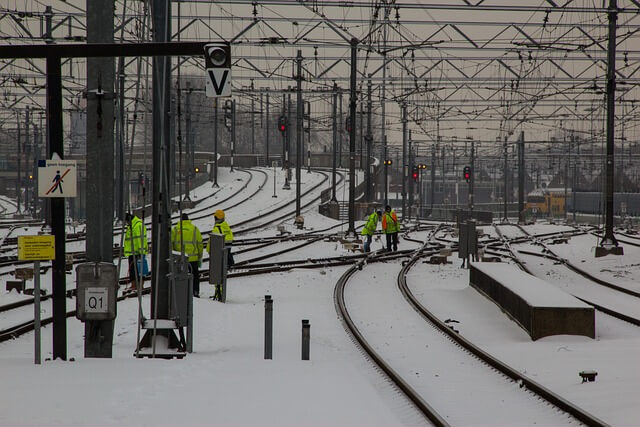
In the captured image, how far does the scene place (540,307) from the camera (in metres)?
13.8

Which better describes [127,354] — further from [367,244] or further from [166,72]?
[367,244]

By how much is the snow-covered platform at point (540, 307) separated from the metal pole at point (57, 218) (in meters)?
7.32

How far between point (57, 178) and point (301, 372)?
143 inches

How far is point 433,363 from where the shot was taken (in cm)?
1194

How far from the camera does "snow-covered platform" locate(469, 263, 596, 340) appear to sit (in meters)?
13.8

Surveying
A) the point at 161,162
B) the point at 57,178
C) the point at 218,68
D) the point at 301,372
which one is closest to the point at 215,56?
the point at 218,68

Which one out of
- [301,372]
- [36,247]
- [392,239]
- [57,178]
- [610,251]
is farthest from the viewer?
[392,239]

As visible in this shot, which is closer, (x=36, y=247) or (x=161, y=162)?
(x=36, y=247)

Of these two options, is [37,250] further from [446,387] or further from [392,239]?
[392,239]

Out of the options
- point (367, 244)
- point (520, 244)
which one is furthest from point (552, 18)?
point (367, 244)

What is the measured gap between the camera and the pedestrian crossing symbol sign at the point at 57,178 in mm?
9891

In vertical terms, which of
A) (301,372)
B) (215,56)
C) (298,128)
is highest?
(298,128)

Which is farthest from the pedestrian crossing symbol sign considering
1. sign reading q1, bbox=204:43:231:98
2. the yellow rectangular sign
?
sign reading q1, bbox=204:43:231:98

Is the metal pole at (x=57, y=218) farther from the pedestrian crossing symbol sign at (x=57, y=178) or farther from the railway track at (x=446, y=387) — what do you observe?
the railway track at (x=446, y=387)
